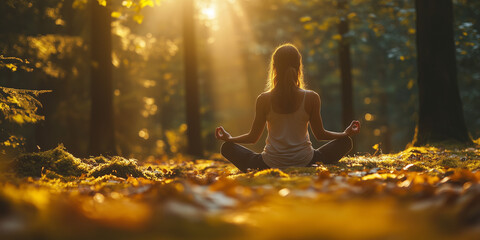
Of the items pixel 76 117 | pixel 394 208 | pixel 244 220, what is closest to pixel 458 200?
pixel 394 208

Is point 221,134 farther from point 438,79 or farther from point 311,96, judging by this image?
point 438,79

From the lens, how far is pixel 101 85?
31.8 feet

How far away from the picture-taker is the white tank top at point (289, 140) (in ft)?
19.9

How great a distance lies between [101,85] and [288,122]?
511cm

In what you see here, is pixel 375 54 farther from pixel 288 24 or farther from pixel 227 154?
pixel 227 154

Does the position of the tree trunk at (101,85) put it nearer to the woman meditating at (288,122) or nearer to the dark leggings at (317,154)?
the dark leggings at (317,154)

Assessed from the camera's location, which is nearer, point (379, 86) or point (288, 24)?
point (288, 24)

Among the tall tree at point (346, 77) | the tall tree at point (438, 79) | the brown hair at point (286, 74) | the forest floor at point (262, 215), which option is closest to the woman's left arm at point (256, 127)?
the brown hair at point (286, 74)

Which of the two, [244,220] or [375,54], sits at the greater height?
[375,54]

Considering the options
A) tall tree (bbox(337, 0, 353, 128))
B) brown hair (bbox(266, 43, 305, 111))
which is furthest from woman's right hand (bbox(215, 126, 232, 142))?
tall tree (bbox(337, 0, 353, 128))

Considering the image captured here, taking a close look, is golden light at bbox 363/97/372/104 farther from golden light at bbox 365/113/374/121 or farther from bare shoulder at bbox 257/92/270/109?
bare shoulder at bbox 257/92/270/109

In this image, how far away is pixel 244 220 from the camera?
7.29ft

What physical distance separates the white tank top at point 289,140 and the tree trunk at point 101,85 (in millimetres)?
4454

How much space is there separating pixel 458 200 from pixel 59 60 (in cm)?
1352
